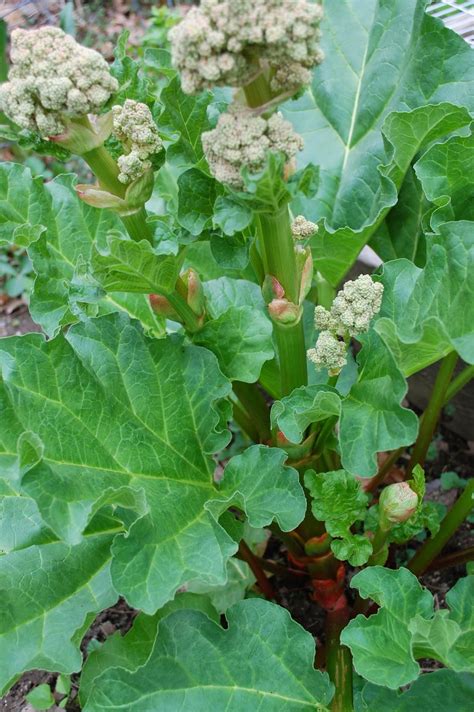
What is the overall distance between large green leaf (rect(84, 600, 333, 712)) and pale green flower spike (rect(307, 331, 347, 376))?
395mm

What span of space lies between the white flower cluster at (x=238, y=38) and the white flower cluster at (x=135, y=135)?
189 mm

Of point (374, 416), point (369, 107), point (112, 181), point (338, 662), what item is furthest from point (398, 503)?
point (369, 107)

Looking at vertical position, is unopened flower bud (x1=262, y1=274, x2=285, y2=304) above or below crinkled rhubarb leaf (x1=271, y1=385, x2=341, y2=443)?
above

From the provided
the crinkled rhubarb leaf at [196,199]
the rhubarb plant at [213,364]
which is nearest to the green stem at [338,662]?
the rhubarb plant at [213,364]

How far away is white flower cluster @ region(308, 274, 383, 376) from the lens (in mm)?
1061

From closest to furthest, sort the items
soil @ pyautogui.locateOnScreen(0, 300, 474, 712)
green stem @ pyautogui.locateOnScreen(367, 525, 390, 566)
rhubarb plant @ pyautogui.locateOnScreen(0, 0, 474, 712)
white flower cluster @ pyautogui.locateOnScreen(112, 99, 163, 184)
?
rhubarb plant @ pyautogui.locateOnScreen(0, 0, 474, 712) → white flower cluster @ pyautogui.locateOnScreen(112, 99, 163, 184) → green stem @ pyautogui.locateOnScreen(367, 525, 390, 566) → soil @ pyautogui.locateOnScreen(0, 300, 474, 712)

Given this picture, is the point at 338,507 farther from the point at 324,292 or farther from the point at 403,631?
the point at 324,292

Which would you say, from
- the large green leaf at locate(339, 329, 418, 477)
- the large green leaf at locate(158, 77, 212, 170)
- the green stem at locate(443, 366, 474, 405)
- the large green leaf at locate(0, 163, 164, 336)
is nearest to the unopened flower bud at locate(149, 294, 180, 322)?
the large green leaf at locate(0, 163, 164, 336)

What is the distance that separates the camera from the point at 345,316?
1068 mm

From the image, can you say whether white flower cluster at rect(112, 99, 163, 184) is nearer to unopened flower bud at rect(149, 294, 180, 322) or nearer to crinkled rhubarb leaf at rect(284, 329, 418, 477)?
unopened flower bud at rect(149, 294, 180, 322)

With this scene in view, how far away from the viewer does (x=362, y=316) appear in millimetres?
1068

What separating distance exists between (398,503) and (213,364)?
1.21 ft

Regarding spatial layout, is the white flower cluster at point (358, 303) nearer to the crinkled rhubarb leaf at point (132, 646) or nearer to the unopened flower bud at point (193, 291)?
the unopened flower bud at point (193, 291)

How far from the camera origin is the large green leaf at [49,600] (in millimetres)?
1137
